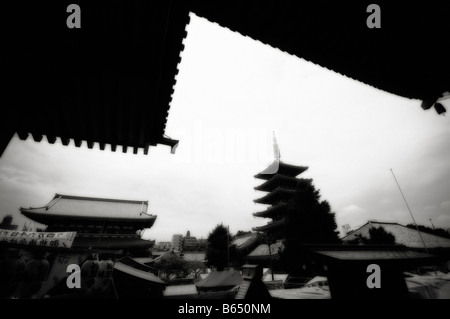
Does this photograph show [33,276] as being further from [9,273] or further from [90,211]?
[90,211]

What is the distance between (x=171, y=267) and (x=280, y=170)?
20.2 meters

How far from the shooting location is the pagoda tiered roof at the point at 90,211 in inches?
671

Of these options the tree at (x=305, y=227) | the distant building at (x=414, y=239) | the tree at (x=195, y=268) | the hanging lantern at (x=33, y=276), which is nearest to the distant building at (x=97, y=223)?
the tree at (x=305, y=227)

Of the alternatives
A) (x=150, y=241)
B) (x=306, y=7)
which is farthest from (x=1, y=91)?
(x=150, y=241)

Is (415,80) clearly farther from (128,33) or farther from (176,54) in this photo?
(128,33)

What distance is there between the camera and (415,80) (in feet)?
9.56

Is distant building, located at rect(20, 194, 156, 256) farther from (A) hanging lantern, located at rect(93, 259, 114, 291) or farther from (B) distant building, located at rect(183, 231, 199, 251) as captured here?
(B) distant building, located at rect(183, 231, 199, 251)

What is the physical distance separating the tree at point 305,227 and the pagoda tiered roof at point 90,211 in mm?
12249

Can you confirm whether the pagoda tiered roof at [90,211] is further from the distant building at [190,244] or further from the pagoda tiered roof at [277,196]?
the distant building at [190,244]

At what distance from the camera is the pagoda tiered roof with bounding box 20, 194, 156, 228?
17047mm

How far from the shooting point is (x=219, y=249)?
30625mm

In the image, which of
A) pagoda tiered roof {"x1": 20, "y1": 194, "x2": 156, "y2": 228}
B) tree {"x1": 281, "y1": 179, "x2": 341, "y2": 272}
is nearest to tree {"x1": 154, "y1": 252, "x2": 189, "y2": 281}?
pagoda tiered roof {"x1": 20, "y1": 194, "x2": 156, "y2": 228}

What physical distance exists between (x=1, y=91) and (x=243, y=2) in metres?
2.50
